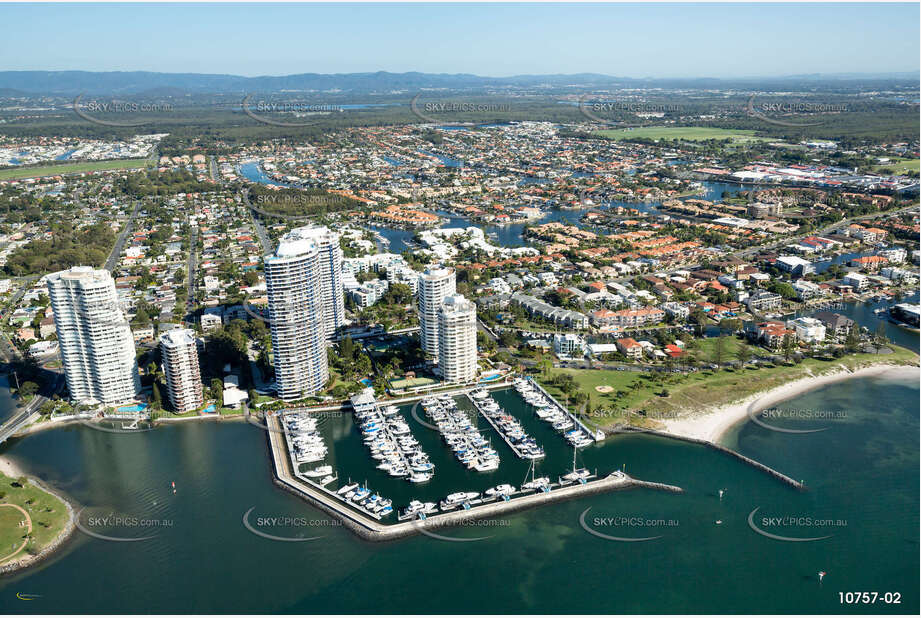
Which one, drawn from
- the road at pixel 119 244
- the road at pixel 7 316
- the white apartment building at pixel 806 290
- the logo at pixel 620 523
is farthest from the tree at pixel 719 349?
the road at pixel 119 244

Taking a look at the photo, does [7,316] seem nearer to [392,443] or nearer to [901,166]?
[392,443]

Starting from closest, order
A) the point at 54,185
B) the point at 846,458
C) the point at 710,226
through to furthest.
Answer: the point at 846,458 → the point at 710,226 → the point at 54,185

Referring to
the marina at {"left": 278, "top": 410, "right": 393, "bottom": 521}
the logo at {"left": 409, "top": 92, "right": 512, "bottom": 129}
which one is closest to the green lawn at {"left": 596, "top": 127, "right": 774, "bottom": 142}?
the logo at {"left": 409, "top": 92, "right": 512, "bottom": 129}

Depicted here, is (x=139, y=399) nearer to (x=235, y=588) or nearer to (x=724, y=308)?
(x=235, y=588)

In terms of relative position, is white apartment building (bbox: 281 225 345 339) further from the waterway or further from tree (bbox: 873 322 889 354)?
tree (bbox: 873 322 889 354)

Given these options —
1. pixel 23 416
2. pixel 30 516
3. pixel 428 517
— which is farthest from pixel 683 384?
pixel 23 416

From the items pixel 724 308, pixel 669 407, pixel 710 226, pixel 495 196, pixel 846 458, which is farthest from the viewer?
pixel 495 196

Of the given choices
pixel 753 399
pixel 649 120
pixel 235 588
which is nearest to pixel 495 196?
pixel 753 399
